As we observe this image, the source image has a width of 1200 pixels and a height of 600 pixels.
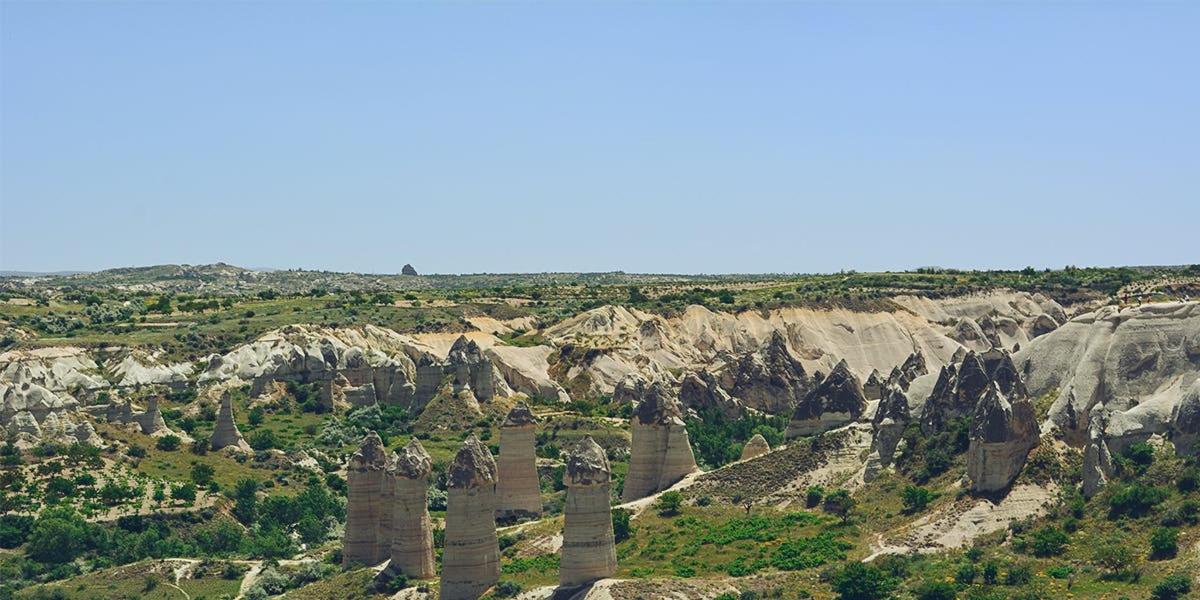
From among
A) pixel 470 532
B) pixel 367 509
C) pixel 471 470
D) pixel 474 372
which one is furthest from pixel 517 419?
pixel 474 372

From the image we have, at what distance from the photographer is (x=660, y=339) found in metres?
162

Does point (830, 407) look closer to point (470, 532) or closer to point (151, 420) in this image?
point (470, 532)

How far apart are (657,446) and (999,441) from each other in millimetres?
18451

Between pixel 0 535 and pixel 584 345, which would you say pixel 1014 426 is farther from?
pixel 584 345

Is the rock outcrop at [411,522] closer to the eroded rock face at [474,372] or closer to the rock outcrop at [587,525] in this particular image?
the rock outcrop at [587,525]

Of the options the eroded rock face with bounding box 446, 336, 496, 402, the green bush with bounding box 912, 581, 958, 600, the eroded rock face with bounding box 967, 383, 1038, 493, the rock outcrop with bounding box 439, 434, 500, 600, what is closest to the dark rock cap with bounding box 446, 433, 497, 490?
the rock outcrop with bounding box 439, 434, 500, 600

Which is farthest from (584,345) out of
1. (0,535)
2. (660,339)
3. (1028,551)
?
(1028,551)

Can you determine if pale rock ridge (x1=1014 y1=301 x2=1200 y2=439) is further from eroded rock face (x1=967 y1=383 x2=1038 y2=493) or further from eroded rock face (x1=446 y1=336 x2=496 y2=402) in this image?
eroded rock face (x1=446 y1=336 x2=496 y2=402)

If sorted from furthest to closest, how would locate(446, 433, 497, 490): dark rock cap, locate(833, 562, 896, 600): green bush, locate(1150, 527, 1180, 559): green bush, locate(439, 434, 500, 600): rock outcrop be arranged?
locate(446, 433, 497, 490): dark rock cap < locate(439, 434, 500, 600): rock outcrop < locate(833, 562, 896, 600): green bush < locate(1150, 527, 1180, 559): green bush

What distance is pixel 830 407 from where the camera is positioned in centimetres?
9256

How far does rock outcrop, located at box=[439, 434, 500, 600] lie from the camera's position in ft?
245

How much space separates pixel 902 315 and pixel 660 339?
2347 cm

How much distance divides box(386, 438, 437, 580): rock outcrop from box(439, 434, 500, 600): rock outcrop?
2.43m

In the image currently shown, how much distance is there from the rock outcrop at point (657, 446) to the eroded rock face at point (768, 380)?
45594 mm
